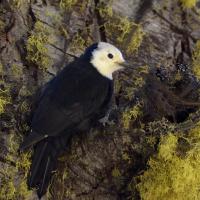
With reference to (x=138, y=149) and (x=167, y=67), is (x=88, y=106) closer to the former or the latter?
(x=138, y=149)

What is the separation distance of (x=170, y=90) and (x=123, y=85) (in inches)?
13.9

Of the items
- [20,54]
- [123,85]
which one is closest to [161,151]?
[123,85]

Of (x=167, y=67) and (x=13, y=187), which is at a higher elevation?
(x=167, y=67)

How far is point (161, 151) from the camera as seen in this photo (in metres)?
3.60

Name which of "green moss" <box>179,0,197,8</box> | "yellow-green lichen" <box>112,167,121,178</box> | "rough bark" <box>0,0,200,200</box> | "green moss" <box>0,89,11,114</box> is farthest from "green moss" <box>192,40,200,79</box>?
"green moss" <box>0,89,11,114</box>

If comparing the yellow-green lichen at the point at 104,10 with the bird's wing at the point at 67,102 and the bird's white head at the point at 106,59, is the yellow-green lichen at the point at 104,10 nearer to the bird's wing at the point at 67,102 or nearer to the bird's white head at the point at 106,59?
the bird's white head at the point at 106,59

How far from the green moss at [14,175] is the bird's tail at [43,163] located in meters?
0.06

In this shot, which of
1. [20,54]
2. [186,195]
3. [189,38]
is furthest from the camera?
[189,38]

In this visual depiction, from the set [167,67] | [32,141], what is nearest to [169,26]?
[167,67]

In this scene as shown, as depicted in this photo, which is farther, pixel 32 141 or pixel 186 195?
pixel 186 195

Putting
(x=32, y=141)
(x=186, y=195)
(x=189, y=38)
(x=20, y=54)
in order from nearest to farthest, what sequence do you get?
(x=32, y=141) → (x=186, y=195) → (x=20, y=54) → (x=189, y=38)

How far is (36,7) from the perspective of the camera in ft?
13.7

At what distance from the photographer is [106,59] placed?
4.14 m

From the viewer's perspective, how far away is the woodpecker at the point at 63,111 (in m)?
3.49
